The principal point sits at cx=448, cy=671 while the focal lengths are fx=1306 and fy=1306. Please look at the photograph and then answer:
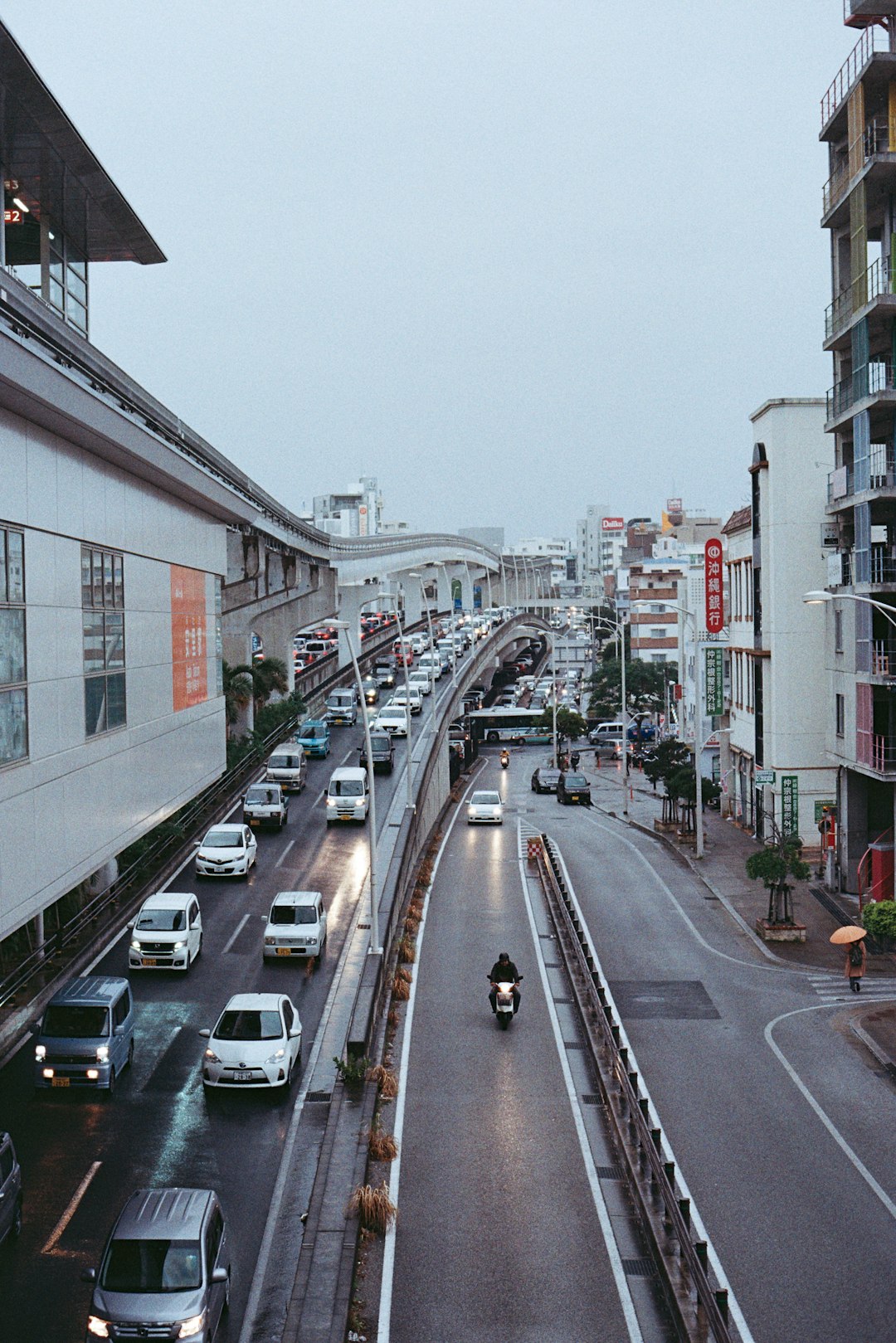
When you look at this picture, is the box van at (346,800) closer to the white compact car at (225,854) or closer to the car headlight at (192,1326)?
the white compact car at (225,854)

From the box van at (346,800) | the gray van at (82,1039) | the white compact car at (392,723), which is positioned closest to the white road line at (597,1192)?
the gray van at (82,1039)

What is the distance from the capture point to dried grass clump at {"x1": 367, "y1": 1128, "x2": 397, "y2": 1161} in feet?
59.0

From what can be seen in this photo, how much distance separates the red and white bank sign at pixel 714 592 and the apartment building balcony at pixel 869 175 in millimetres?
15922

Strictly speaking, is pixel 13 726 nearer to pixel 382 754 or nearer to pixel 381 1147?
pixel 381 1147

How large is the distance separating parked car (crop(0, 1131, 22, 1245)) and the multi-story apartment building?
83.9 ft

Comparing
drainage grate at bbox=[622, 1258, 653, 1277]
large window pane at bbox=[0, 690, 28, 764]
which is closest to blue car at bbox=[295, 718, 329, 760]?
large window pane at bbox=[0, 690, 28, 764]

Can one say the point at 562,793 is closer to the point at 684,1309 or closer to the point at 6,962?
the point at 6,962

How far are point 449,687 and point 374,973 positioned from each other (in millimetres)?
51923

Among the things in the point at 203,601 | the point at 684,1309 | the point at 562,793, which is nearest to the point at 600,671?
the point at 562,793

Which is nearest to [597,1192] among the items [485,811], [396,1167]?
[396,1167]

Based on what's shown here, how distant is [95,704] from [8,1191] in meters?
11.3

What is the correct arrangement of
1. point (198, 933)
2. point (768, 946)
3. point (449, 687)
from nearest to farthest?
1. point (198, 933)
2. point (768, 946)
3. point (449, 687)

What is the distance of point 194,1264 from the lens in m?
12.9

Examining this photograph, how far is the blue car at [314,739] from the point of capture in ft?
204
